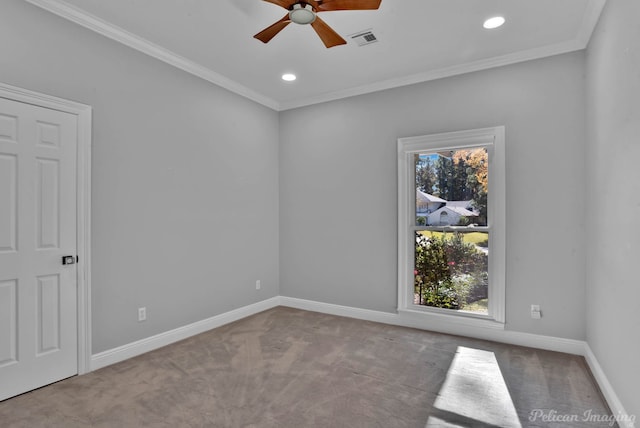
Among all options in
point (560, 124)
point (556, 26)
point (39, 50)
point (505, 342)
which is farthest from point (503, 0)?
point (39, 50)

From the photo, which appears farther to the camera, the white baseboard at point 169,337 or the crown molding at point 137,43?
the white baseboard at point 169,337

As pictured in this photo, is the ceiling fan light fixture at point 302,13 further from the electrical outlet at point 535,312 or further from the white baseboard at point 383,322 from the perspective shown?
the electrical outlet at point 535,312

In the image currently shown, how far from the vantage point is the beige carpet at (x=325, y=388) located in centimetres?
225

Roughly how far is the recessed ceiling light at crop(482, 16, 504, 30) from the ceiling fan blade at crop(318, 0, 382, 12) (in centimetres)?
124

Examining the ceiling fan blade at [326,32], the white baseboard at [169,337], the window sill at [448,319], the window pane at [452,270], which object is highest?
the ceiling fan blade at [326,32]

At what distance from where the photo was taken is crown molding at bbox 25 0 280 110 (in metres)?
2.71

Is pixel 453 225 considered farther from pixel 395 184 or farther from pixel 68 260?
pixel 68 260

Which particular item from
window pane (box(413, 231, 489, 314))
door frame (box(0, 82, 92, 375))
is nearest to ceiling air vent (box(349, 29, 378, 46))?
window pane (box(413, 231, 489, 314))

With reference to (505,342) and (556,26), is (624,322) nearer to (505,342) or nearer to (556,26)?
(505,342)

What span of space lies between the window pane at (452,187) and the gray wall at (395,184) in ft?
0.91

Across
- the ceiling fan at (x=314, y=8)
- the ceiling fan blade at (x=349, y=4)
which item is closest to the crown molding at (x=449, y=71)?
the ceiling fan at (x=314, y=8)

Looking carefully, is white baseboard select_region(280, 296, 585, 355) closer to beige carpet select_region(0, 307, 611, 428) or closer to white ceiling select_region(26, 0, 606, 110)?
beige carpet select_region(0, 307, 611, 428)

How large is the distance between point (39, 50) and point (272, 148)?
276 cm

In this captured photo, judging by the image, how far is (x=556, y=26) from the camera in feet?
9.75
